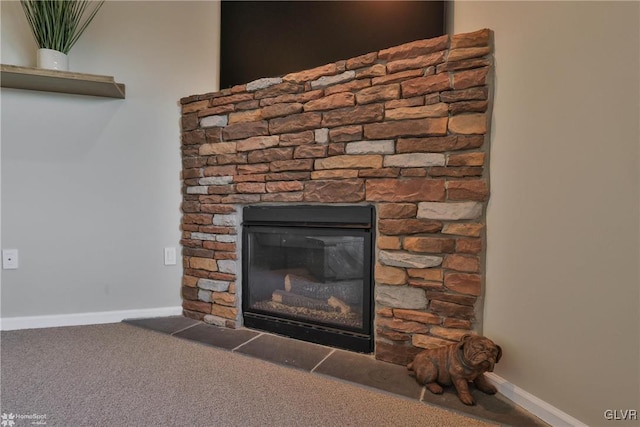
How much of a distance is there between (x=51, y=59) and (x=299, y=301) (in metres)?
1.95

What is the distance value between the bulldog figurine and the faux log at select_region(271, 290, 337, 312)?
60 cm

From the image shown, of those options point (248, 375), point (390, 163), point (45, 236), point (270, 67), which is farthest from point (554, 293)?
point (45, 236)

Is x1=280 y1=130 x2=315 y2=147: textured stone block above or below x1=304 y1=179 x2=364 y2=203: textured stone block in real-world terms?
above

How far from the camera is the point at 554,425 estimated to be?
116 cm

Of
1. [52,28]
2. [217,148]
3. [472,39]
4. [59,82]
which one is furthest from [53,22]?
[472,39]

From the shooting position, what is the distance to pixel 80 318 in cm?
210

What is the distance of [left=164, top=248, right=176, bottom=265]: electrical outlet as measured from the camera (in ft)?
Answer: 7.32

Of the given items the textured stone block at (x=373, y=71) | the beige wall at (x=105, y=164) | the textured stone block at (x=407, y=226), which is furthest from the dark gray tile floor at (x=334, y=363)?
the textured stone block at (x=373, y=71)

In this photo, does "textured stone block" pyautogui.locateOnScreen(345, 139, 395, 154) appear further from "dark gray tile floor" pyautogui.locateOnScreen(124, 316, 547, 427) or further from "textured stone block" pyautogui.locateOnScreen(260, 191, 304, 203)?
"dark gray tile floor" pyautogui.locateOnScreen(124, 316, 547, 427)

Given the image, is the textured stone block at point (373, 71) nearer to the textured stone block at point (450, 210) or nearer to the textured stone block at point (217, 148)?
the textured stone block at point (450, 210)

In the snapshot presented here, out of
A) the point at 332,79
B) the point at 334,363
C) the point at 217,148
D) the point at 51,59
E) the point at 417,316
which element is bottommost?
the point at 334,363

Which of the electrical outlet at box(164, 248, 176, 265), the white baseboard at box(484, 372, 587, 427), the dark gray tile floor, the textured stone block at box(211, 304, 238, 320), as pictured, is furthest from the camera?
the electrical outlet at box(164, 248, 176, 265)

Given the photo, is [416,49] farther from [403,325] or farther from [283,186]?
[403,325]

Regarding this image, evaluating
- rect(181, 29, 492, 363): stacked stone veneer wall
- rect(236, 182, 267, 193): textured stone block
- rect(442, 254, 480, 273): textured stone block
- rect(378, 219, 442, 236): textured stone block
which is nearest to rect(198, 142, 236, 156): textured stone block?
rect(181, 29, 492, 363): stacked stone veneer wall
